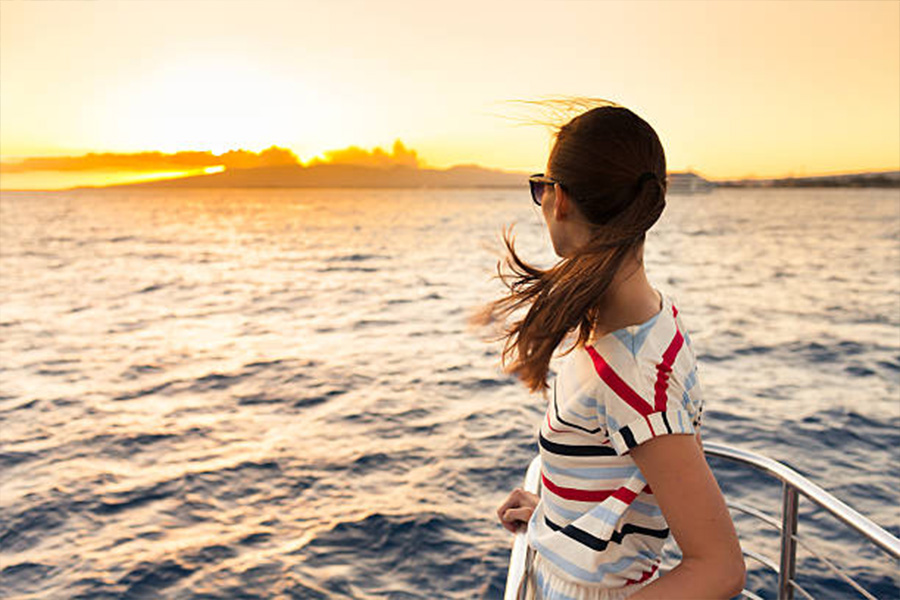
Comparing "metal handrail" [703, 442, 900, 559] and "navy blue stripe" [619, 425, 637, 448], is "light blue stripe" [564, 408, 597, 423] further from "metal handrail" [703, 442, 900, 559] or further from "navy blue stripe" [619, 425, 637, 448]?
"metal handrail" [703, 442, 900, 559]

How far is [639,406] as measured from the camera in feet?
3.88

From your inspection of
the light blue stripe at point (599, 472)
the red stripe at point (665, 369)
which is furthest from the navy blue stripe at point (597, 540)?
the red stripe at point (665, 369)

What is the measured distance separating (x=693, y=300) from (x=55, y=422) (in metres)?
19.7

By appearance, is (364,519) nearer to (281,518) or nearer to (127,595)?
(281,518)

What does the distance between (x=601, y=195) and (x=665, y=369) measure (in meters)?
0.35

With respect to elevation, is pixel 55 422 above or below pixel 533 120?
below

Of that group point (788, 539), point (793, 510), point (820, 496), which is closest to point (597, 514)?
point (820, 496)

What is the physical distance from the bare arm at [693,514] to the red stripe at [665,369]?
0.06 meters

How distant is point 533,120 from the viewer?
1512 millimetres

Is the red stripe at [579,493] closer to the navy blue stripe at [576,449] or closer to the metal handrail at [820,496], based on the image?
the navy blue stripe at [576,449]

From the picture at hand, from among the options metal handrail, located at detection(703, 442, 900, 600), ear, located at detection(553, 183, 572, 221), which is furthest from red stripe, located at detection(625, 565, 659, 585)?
ear, located at detection(553, 183, 572, 221)

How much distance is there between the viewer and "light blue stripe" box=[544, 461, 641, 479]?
4.34 feet

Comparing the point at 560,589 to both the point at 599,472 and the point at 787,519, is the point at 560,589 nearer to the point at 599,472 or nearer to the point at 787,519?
the point at 599,472

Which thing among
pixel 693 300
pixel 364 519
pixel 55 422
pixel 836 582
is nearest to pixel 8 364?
pixel 55 422
